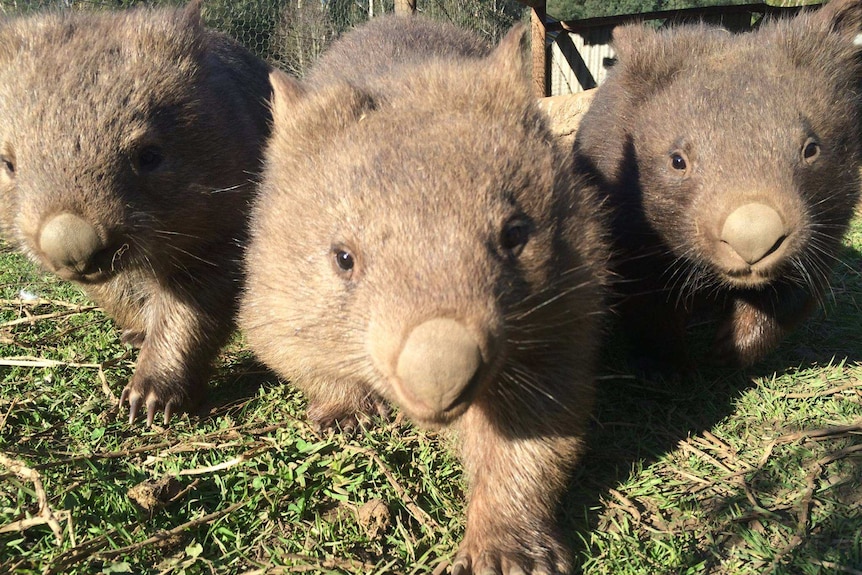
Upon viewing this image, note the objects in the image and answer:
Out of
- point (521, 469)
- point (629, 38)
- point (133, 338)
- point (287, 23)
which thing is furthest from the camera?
point (287, 23)

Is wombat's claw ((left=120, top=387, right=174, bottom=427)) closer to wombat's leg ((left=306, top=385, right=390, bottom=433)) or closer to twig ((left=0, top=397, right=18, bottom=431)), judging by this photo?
twig ((left=0, top=397, right=18, bottom=431))

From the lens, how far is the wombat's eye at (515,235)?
233 cm

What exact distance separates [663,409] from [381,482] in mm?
1462

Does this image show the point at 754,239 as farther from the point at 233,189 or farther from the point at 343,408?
the point at 233,189

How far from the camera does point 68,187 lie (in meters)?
2.94

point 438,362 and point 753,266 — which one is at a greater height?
point 438,362

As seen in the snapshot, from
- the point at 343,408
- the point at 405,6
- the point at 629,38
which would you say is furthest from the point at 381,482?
the point at 405,6

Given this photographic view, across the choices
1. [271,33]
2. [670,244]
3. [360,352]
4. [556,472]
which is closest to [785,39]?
[670,244]

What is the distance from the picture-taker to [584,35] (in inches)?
535

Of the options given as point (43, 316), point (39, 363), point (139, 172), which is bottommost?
point (43, 316)

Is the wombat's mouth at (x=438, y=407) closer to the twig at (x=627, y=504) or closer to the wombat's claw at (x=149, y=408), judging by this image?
the twig at (x=627, y=504)

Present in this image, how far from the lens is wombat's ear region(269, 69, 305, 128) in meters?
2.91

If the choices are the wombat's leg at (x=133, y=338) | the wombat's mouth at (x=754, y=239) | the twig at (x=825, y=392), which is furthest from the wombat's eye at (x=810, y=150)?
the wombat's leg at (x=133, y=338)

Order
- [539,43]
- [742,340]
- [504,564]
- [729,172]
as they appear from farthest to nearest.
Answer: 1. [539,43]
2. [742,340]
3. [729,172]
4. [504,564]
